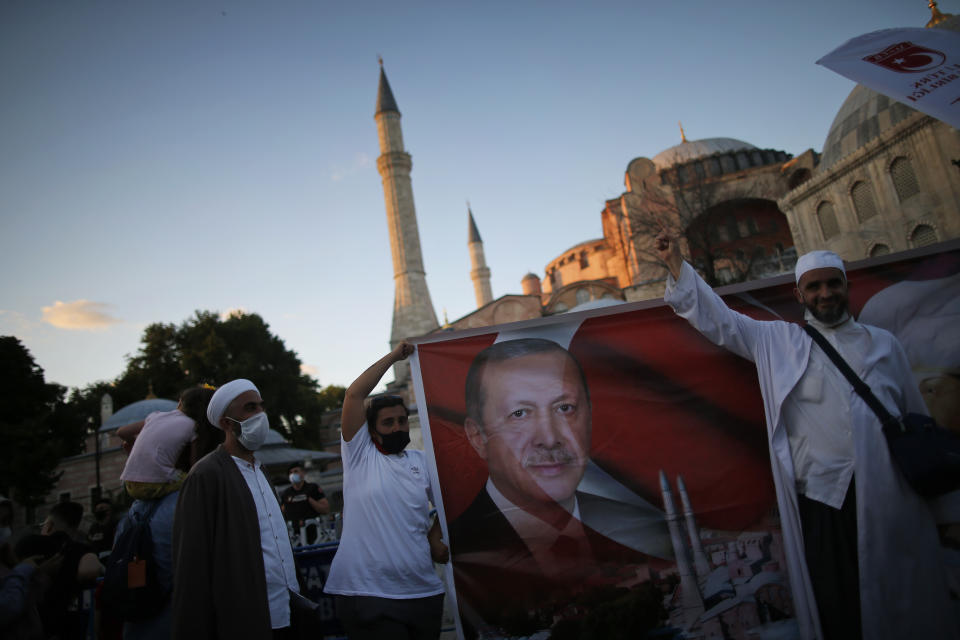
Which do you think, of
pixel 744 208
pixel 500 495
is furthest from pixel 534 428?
pixel 744 208

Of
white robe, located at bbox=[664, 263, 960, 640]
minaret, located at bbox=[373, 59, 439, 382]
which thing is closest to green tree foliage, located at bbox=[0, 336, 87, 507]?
minaret, located at bbox=[373, 59, 439, 382]

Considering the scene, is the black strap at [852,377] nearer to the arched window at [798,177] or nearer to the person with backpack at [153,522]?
the person with backpack at [153,522]

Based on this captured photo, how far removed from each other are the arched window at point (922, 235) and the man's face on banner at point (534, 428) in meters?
21.2

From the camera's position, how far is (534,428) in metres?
3.39

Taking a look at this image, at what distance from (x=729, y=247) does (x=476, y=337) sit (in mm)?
34282

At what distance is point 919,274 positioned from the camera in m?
3.36

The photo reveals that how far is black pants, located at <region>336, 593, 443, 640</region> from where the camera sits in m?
2.71

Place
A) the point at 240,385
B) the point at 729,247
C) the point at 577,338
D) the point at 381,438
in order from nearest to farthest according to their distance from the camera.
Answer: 1. the point at 240,385
2. the point at 381,438
3. the point at 577,338
4. the point at 729,247

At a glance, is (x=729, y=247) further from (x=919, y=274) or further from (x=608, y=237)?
(x=919, y=274)

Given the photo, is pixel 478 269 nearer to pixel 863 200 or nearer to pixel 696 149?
pixel 696 149

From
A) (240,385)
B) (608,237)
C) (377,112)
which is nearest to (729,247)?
(608,237)

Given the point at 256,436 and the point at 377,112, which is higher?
the point at 377,112

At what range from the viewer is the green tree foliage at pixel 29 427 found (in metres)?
23.5

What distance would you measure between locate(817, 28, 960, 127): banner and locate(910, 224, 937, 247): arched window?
19.8 m
